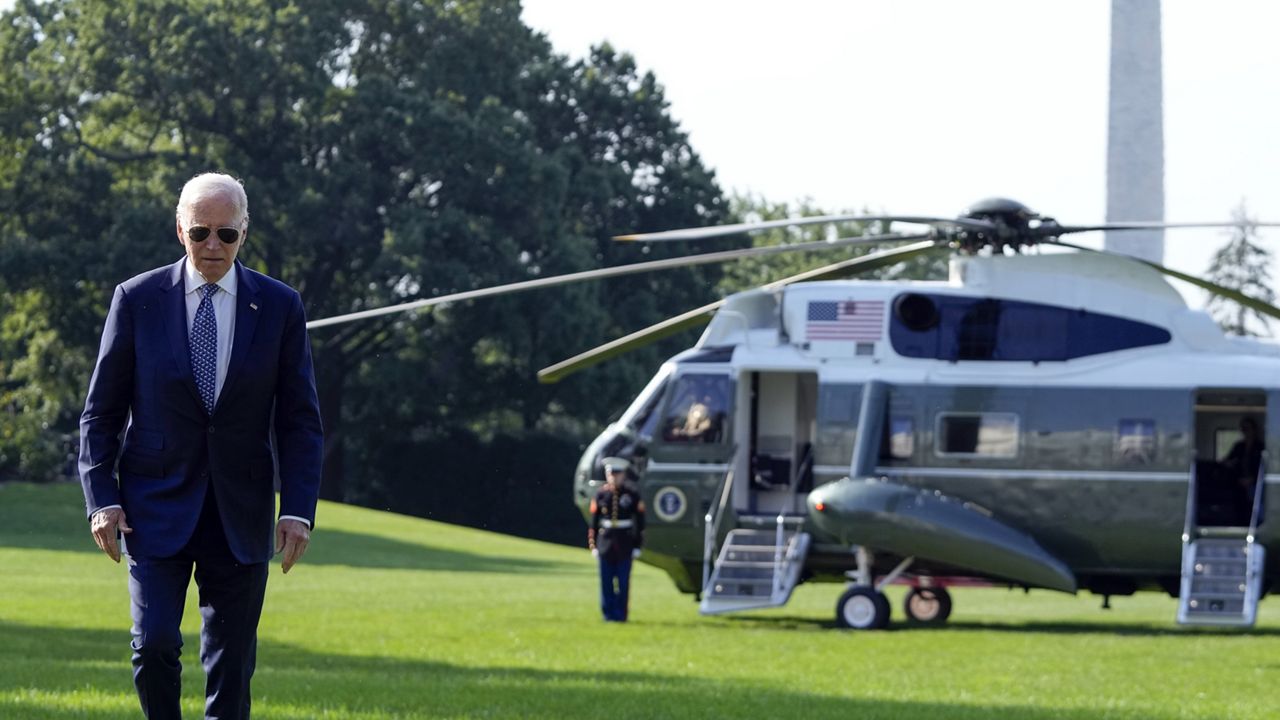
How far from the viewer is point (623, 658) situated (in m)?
14.5

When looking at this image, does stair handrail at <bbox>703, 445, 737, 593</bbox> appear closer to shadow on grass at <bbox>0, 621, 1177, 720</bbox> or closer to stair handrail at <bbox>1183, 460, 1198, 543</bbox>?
stair handrail at <bbox>1183, 460, 1198, 543</bbox>

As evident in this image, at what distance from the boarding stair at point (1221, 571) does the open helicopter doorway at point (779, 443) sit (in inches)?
147

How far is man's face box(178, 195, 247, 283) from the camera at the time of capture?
602 centimetres

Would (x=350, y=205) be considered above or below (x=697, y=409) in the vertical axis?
above

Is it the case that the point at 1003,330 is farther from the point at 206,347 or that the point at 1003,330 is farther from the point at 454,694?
the point at 206,347

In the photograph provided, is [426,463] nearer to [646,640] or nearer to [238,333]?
[646,640]

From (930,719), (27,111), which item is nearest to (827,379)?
(930,719)

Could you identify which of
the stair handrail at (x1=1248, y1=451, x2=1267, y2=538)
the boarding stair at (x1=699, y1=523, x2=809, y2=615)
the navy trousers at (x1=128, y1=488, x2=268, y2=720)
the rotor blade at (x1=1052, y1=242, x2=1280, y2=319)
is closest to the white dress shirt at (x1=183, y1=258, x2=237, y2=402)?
the navy trousers at (x1=128, y1=488, x2=268, y2=720)

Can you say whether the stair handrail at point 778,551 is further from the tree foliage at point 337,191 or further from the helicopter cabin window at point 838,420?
the tree foliage at point 337,191

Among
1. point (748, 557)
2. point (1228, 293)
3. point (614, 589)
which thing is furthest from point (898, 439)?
point (1228, 293)

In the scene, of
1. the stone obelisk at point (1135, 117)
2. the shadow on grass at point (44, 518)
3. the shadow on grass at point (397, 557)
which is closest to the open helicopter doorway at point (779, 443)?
the stone obelisk at point (1135, 117)

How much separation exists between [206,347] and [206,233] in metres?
0.35

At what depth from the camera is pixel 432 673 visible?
12.7m

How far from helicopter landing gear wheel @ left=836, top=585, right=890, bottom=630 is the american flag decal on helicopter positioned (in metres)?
2.42
